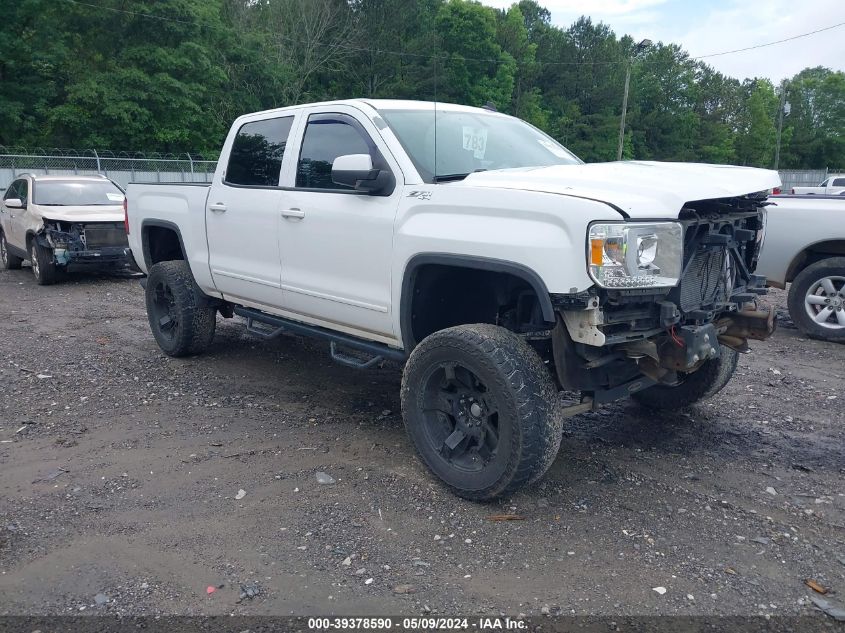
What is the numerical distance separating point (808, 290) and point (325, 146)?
17.7 feet

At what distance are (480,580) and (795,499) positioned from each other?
1.95 metres

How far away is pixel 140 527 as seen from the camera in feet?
12.1

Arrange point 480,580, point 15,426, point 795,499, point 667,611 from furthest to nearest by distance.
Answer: point 15,426 < point 795,499 < point 480,580 < point 667,611

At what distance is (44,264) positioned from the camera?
11.0 meters

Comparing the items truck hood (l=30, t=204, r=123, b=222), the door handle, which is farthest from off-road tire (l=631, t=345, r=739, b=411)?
truck hood (l=30, t=204, r=123, b=222)

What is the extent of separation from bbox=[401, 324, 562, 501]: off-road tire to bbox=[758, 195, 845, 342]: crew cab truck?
5098 millimetres

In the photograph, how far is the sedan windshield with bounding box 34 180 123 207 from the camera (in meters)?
11.7

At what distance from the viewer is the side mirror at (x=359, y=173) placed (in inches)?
161

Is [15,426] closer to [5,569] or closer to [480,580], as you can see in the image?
[5,569]

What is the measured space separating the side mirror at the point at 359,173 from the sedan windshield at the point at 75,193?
9.22 meters

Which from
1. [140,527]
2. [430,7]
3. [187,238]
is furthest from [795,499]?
[430,7]

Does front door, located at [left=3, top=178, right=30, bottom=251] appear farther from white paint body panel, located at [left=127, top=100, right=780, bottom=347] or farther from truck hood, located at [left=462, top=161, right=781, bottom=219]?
truck hood, located at [left=462, top=161, right=781, bottom=219]

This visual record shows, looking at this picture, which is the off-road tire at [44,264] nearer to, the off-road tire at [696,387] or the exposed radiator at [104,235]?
the exposed radiator at [104,235]

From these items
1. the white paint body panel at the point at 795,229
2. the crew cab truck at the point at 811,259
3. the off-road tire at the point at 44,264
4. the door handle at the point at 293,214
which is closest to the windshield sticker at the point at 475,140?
the door handle at the point at 293,214
